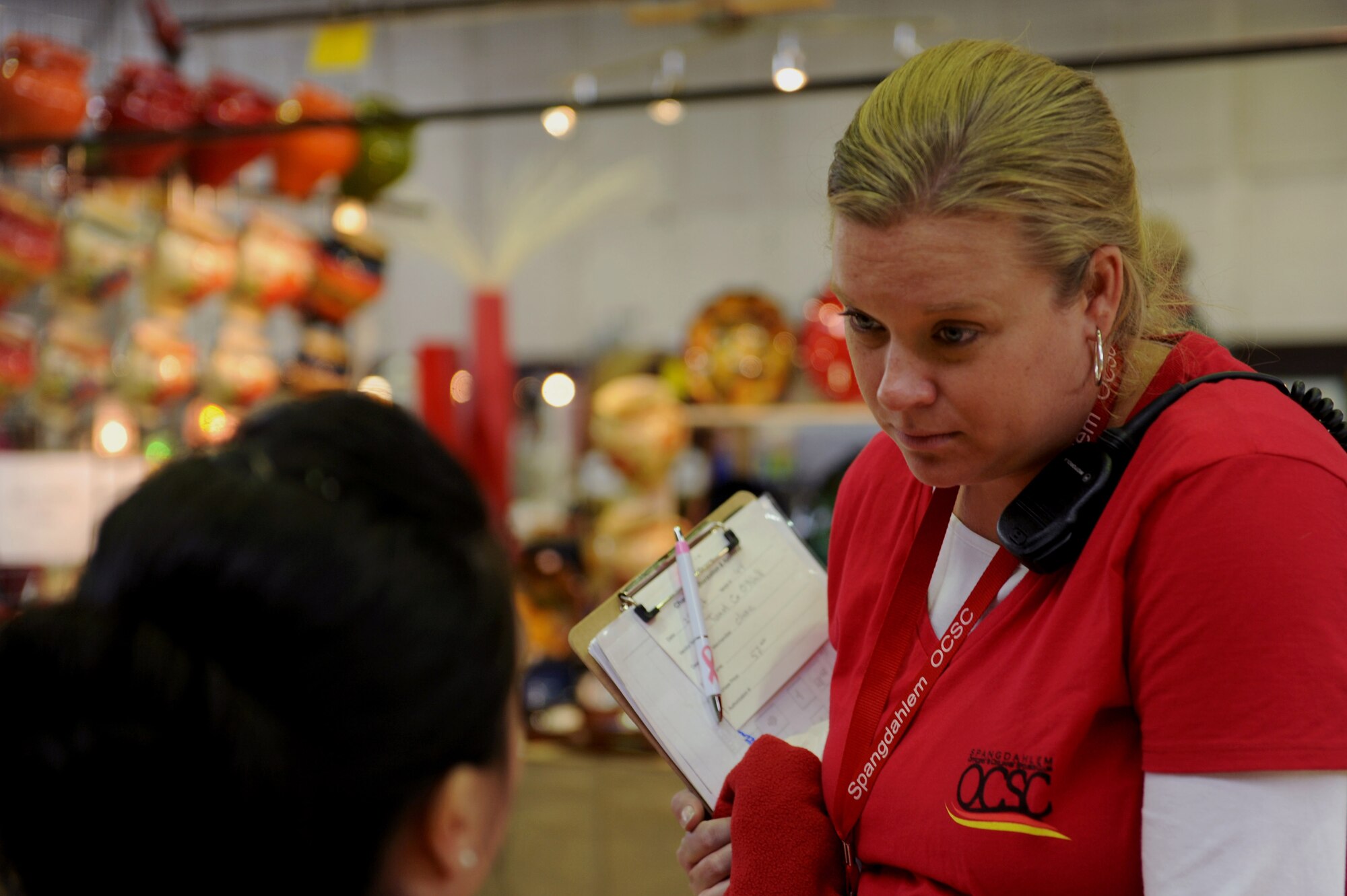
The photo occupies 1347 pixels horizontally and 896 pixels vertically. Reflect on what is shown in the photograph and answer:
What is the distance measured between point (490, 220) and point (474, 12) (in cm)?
108

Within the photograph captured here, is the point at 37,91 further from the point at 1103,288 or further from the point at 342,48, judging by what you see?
the point at 1103,288

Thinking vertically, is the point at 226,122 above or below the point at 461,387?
above

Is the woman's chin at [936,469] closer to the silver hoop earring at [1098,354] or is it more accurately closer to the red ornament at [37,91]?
the silver hoop earring at [1098,354]

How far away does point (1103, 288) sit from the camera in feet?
3.19

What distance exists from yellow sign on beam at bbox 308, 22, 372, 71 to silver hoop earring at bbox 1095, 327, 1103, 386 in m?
2.61

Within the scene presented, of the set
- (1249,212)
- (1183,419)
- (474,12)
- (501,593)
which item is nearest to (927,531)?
(1183,419)

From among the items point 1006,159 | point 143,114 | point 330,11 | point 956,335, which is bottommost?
point 956,335

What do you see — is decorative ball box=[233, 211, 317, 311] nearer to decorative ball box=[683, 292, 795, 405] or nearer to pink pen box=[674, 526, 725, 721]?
decorative ball box=[683, 292, 795, 405]

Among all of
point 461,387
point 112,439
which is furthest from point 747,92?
point 461,387

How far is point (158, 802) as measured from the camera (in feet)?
2.12

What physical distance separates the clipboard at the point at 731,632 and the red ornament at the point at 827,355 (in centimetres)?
262

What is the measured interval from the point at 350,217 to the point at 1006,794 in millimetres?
3809

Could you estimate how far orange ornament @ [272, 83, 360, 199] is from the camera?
3715mm

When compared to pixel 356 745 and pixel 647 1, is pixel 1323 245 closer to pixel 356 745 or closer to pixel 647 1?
pixel 647 1
